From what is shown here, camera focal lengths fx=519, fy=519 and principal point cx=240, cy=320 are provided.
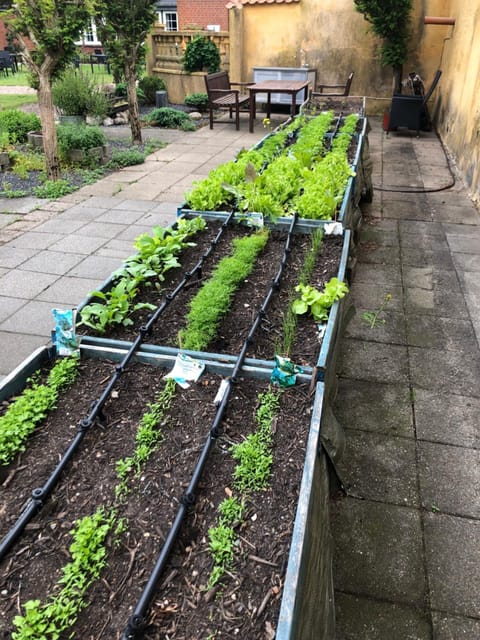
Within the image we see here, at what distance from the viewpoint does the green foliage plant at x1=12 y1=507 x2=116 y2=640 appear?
4.80 ft

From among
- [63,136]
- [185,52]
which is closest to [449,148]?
[63,136]

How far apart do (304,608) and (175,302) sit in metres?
1.93

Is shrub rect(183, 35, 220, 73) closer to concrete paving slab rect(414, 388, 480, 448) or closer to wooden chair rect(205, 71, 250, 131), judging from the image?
wooden chair rect(205, 71, 250, 131)

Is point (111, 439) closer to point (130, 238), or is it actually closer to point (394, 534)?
point (394, 534)

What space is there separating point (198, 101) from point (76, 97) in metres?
4.13

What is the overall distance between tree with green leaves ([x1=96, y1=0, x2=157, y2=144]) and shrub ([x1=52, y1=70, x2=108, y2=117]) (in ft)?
4.65

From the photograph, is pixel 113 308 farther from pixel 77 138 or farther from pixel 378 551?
pixel 77 138

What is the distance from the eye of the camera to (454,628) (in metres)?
2.12

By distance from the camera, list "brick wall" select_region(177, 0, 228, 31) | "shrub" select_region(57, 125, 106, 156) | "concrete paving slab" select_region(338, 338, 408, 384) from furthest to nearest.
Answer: "brick wall" select_region(177, 0, 228, 31)
"shrub" select_region(57, 125, 106, 156)
"concrete paving slab" select_region(338, 338, 408, 384)

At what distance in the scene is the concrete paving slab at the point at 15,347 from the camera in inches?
143

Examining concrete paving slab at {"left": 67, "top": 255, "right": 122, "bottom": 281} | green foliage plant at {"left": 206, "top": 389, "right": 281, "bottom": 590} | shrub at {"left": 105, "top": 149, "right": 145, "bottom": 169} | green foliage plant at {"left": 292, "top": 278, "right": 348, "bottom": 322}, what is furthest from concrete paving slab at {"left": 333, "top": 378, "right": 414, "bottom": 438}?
shrub at {"left": 105, "top": 149, "right": 145, "bottom": 169}

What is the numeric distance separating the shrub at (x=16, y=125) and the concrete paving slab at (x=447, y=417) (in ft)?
31.0

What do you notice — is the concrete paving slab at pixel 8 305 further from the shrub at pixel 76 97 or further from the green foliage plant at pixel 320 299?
the shrub at pixel 76 97

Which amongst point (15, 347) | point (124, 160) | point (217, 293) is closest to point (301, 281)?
point (217, 293)
